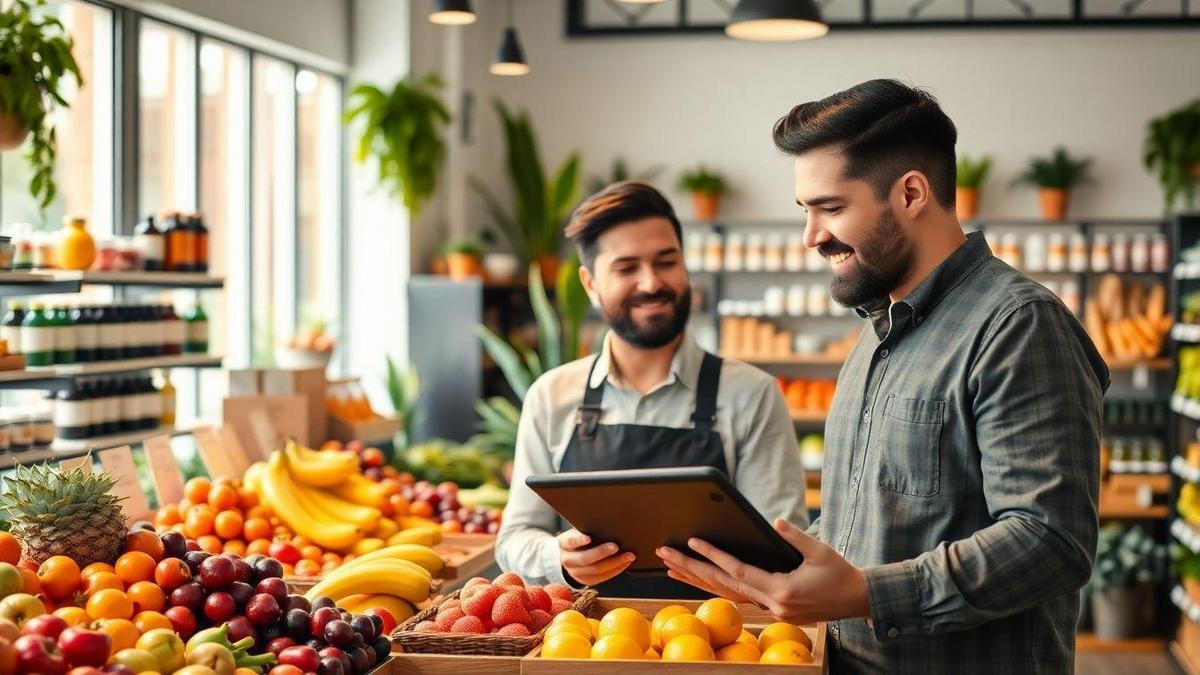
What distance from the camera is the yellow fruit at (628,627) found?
212 centimetres

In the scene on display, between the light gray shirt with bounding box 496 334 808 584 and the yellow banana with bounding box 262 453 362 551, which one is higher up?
the light gray shirt with bounding box 496 334 808 584

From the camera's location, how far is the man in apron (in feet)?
9.29

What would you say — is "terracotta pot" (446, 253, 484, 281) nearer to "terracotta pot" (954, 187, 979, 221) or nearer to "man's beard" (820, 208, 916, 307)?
"terracotta pot" (954, 187, 979, 221)

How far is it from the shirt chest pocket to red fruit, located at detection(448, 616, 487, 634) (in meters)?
0.74

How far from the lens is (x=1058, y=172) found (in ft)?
25.0

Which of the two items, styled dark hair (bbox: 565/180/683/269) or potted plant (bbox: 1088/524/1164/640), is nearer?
styled dark hair (bbox: 565/180/683/269)

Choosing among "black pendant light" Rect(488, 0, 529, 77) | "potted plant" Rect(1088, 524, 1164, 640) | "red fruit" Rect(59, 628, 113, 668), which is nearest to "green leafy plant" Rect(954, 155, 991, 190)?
"potted plant" Rect(1088, 524, 1164, 640)

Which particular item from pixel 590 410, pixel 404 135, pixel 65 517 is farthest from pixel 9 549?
pixel 404 135

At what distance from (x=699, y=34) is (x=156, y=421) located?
16.1 ft

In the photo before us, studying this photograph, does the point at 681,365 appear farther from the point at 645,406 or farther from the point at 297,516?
the point at 297,516

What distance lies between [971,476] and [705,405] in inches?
39.4

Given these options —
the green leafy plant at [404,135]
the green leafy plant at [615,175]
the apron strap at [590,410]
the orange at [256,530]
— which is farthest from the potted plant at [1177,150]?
the orange at [256,530]

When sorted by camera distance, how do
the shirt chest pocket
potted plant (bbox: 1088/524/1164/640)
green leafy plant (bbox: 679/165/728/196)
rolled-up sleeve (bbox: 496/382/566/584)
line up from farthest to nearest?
green leafy plant (bbox: 679/165/728/196), potted plant (bbox: 1088/524/1164/640), rolled-up sleeve (bbox: 496/382/566/584), the shirt chest pocket

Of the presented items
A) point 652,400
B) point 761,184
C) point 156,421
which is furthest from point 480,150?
point 652,400
